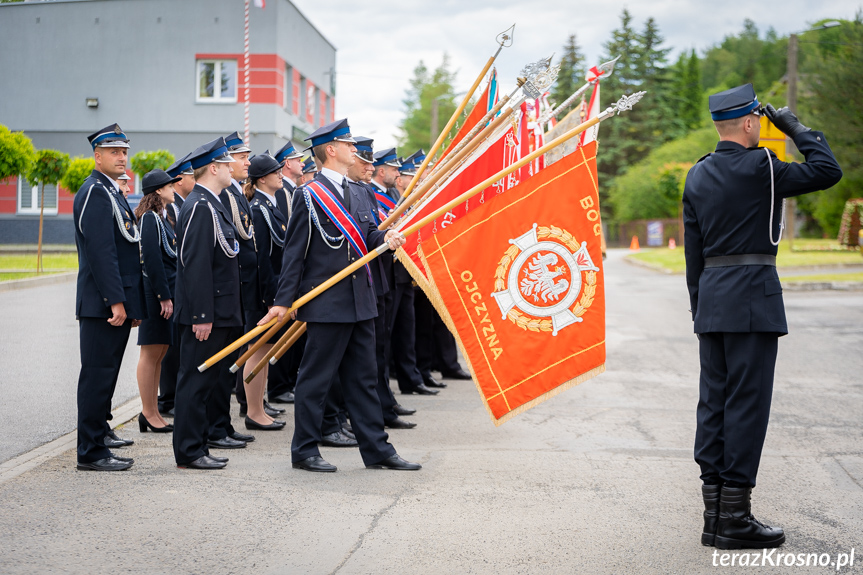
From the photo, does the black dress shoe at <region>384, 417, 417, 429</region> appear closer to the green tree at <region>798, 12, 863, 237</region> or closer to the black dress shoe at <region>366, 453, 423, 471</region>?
the black dress shoe at <region>366, 453, 423, 471</region>

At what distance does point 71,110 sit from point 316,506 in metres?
25.3

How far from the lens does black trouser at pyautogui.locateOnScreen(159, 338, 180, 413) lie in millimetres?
7539

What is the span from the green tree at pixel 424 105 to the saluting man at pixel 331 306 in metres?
65.3

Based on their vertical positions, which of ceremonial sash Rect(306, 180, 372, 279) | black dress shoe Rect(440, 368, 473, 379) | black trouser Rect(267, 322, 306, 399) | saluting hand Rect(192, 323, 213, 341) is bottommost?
black dress shoe Rect(440, 368, 473, 379)

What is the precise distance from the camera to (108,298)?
5.64m

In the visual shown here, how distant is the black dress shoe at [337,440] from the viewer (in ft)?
21.8

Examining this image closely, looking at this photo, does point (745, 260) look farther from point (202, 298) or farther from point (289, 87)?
point (289, 87)

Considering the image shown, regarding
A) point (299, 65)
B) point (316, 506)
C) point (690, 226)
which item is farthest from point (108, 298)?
point (299, 65)

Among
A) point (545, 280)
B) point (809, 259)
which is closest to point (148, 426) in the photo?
point (545, 280)

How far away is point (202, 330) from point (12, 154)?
43.8 feet

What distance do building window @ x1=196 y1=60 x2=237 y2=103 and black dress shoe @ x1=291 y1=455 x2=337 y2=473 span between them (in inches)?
1064

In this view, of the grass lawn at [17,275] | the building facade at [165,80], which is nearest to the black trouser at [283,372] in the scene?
the grass lawn at [17,275]

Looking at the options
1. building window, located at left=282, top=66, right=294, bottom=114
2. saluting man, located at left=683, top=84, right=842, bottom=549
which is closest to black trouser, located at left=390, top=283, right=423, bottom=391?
saluting man, located at left=683, top=84, right=842, bottom=549

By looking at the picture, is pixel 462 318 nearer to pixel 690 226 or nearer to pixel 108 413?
pixel 690 226
